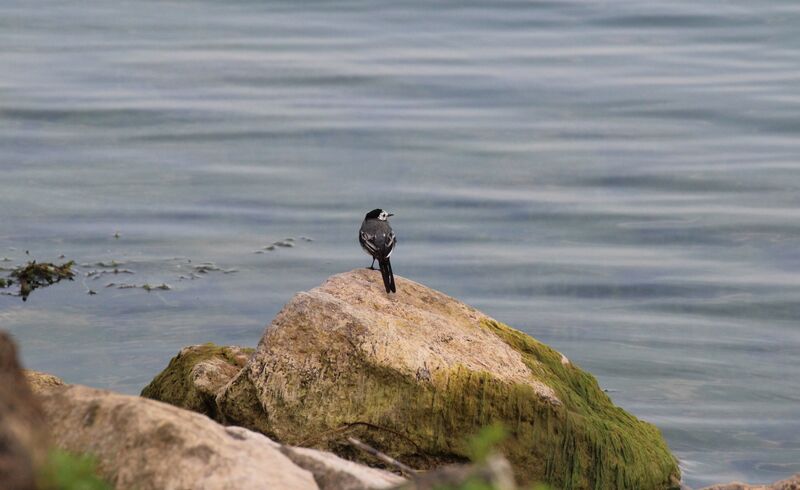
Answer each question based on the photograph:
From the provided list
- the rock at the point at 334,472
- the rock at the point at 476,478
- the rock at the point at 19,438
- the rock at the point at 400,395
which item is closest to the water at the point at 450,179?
the rock at the point at 400,395

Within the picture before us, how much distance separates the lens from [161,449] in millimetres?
5199

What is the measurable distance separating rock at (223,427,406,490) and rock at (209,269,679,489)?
191 centimetres

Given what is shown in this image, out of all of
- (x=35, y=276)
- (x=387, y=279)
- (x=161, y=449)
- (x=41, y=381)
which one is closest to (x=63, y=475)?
(x=161, y=449)

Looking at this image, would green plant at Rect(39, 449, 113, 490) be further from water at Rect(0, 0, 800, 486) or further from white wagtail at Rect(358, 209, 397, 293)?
water at Rect(0, 0, 800, 486)

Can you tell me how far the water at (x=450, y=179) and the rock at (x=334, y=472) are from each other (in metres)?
5.65

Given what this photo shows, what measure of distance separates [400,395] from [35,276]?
8480mm

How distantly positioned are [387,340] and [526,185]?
459 inches

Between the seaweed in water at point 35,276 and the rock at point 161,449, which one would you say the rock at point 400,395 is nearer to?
the rock at point 161,449

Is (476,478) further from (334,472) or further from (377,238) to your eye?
(377,238)

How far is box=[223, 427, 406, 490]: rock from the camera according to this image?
5.38 m

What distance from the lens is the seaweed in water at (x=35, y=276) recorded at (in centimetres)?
1498

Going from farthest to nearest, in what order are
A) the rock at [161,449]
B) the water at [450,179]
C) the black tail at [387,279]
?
the water at [450,179] < the black tail at [387,279] < the rock at [161,449]

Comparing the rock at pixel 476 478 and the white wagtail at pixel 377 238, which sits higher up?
the white wagtail at pixel 377 238

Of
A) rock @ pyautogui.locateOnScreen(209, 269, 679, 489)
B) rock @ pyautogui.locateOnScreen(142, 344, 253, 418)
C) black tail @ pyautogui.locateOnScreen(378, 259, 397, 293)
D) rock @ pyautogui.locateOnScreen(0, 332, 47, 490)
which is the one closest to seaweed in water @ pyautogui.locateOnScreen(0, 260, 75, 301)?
rock @ pyautogui.locateOnScreen(142, 344, 253, 418)
